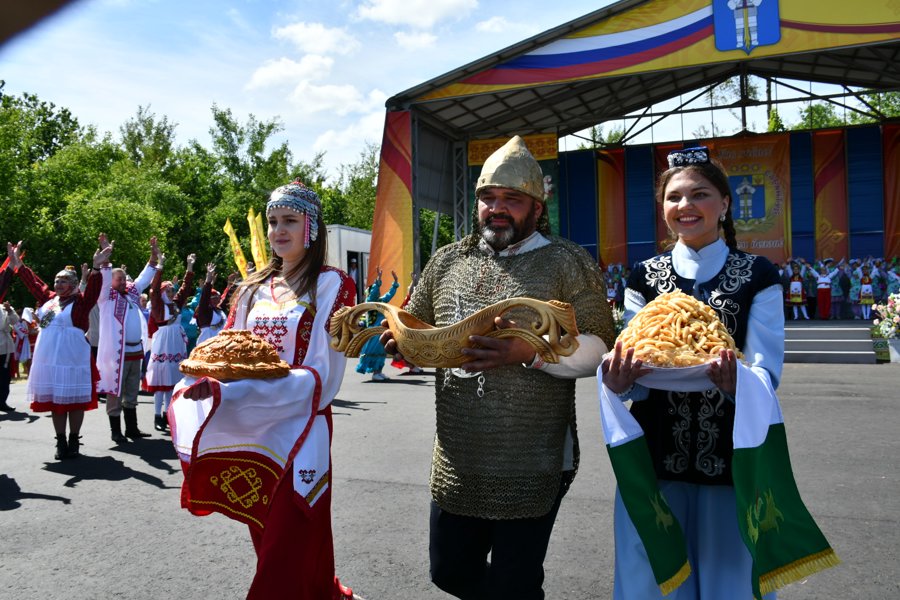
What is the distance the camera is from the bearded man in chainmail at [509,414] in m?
2.76

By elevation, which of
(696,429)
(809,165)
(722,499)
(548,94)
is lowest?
(722,499)

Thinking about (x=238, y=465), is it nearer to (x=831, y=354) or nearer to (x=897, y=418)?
(x=897, y=418)

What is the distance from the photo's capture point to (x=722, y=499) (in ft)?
8.45

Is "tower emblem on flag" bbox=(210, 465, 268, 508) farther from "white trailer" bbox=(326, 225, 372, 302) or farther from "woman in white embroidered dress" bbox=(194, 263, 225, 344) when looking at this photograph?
"white trailer" bbox=(326, 225, 372, 302)

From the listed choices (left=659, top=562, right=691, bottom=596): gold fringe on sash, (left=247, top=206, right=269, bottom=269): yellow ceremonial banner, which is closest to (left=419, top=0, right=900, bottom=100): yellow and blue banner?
(left=247, top=206, right=269, bottom=269): yellow ceremonial banner

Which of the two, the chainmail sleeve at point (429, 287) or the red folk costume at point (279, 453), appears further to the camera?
the chainmail sleeve at point (429, 287)

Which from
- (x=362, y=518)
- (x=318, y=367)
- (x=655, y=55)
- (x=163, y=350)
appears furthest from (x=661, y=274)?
(x=655, y=55)

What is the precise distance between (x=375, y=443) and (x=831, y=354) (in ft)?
37.2

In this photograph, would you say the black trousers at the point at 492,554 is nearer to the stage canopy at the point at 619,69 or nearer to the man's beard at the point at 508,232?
the man's beard at the point at 508,232

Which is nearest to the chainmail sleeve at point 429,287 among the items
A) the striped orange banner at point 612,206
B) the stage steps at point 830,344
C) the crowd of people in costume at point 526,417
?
the crowd of people in costume at point 526,417

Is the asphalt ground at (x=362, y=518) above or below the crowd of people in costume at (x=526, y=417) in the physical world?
below

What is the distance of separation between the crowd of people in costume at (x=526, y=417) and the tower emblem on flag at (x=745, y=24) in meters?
14.4

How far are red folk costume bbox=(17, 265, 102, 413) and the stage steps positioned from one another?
12148 millimetres

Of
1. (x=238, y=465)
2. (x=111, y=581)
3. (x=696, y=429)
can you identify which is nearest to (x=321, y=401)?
(x=238, y=465)
